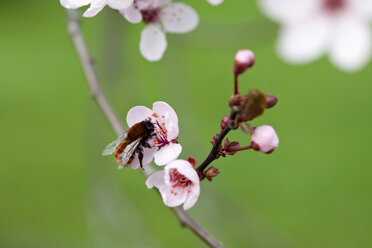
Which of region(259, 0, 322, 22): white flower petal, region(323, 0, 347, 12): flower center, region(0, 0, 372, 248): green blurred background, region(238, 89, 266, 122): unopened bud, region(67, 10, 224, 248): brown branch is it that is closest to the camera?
region(238, 89, 266, 122): unopened bud

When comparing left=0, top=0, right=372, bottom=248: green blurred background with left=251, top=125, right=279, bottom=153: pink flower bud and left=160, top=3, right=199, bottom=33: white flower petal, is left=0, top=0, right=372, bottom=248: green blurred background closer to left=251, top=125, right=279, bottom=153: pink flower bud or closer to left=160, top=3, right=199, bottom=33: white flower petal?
left=160, top=3, right=199, bottom=33: white flower petal

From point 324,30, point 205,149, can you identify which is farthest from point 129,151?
point 205,149

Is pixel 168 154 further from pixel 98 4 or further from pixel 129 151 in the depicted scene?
pixel 98 4

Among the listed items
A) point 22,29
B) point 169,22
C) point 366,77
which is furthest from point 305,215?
Answer: point 22,29

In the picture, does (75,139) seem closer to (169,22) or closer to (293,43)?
(293,43)

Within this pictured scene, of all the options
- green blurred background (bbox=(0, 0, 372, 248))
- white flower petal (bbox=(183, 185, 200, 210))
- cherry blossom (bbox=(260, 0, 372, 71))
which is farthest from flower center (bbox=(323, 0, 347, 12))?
white flower petal (bbox=(183, 185, 200, 210))

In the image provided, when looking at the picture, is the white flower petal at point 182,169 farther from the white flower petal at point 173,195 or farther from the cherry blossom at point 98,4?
the cherry blossom at point 98,4
